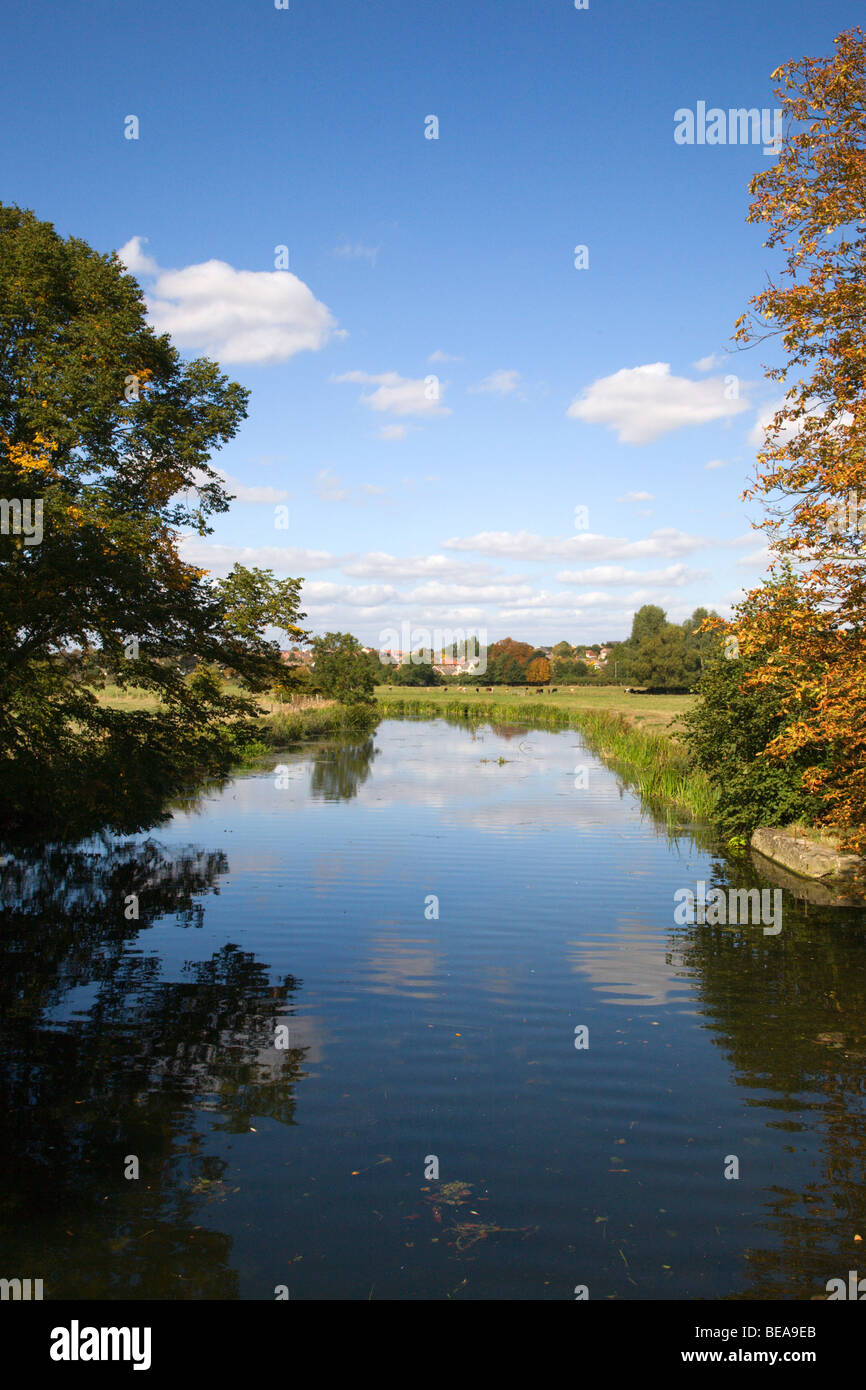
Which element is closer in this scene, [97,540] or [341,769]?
[97,540]

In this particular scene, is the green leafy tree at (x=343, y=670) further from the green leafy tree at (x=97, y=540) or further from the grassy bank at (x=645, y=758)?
the green leafy tree at (x=97, y=540)

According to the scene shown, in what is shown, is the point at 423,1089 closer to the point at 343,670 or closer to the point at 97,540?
the point at 97,540

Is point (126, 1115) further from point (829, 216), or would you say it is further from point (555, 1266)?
point (829, 216)

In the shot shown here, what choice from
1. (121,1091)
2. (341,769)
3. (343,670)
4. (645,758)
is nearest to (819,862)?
(121,1091)

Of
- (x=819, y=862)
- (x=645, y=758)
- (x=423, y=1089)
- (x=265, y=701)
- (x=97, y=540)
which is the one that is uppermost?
(x=97, y=540)

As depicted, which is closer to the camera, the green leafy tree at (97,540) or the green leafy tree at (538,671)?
the green leafy tree at (97,540)

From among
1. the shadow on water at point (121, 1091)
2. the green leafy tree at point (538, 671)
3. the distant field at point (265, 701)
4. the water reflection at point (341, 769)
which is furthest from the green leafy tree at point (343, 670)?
the green leafy tree at point (538, 671)

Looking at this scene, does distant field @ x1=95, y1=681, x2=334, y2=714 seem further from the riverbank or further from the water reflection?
the riverbank

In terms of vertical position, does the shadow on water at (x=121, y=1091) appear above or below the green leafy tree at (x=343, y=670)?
below

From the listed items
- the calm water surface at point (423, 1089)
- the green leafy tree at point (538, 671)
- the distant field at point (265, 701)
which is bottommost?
the calm water surface at point (423, 1089)

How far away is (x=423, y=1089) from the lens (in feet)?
24.5

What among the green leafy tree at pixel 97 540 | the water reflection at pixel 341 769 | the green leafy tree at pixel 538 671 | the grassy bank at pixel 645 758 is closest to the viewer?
the green leafy tree at pixel 97 540

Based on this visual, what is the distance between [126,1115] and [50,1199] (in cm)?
117

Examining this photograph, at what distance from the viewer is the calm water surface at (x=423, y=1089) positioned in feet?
16.9
